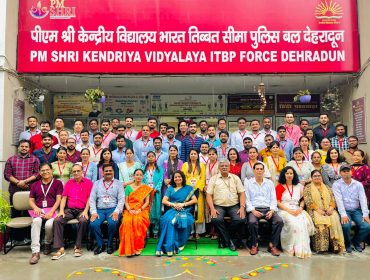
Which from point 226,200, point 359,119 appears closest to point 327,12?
point 359,119

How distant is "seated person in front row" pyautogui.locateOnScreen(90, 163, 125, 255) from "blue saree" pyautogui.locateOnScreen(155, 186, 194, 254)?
69cm

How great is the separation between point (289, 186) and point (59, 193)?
343 cm

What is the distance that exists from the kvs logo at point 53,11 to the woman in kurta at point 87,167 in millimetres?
3166

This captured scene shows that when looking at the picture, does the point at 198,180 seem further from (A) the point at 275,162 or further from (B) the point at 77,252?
(B) the point at 77,252

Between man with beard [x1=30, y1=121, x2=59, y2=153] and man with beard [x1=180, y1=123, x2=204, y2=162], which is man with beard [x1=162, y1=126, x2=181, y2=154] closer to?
man with beard [x1=180, y1=123, x2=204, y2=162]

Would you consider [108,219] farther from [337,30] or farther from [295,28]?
[337,30]

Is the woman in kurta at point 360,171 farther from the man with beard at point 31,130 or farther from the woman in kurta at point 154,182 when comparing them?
the man with beard at point 31,130

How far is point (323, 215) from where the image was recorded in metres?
4.94

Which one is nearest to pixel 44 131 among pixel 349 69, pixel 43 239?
pixel 43 239

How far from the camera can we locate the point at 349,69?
6.91 metres

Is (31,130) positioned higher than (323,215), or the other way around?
(31,130)

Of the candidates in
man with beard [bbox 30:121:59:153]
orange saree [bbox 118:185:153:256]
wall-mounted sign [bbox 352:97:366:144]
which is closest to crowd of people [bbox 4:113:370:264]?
orange saree [bbox 118:185:153:256]

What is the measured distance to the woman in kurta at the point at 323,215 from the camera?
15.6ft

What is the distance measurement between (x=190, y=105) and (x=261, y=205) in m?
4.36
